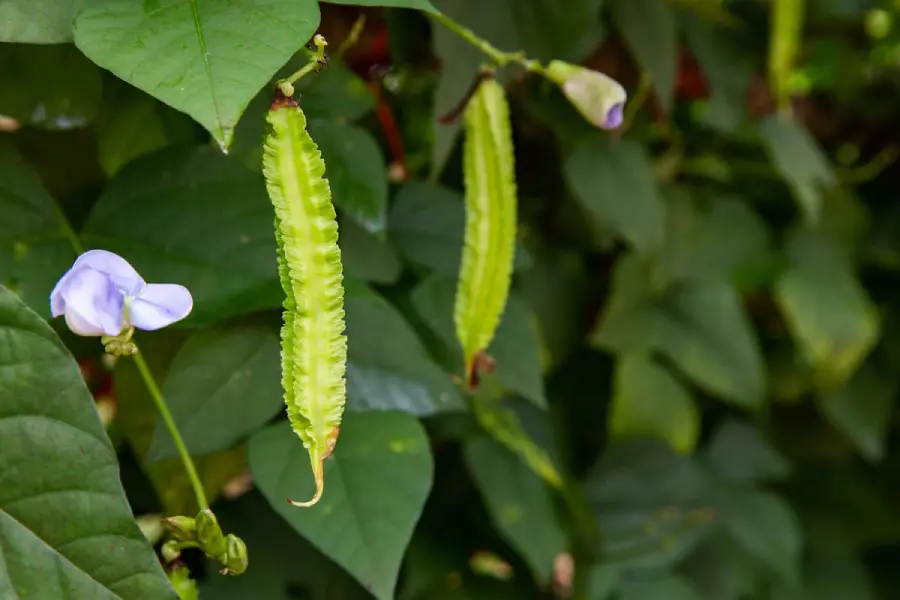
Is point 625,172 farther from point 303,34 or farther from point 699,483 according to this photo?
point 303,34

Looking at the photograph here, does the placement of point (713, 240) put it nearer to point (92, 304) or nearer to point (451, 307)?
point (451, 307)

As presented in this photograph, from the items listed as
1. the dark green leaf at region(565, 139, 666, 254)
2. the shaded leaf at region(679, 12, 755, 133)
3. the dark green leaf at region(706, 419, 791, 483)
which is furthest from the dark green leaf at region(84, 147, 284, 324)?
the dark green leaf at region(706, 419, 791, 483)

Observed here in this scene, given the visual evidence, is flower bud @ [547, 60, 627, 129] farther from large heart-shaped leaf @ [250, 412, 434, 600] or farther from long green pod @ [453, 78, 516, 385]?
large heart-shaped leaf @ [250, 412, 434, 600]

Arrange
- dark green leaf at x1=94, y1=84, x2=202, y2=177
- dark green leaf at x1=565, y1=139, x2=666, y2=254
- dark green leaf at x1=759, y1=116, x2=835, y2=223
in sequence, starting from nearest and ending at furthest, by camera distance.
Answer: dark green leaf at x1=94, y1=84, x2=202, y2=177 < dark green leaf at x1=565, y1=139, x2=666, y2=254 < dark green leaf at x1=759, y1=116, x2=835, y2=223

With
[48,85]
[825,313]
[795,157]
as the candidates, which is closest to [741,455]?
[825,313]

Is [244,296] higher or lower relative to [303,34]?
lower

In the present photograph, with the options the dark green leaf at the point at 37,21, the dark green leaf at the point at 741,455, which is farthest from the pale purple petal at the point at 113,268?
the dark green leaf at the point at 741,455

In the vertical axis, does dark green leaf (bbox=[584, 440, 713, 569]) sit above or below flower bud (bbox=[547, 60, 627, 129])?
below

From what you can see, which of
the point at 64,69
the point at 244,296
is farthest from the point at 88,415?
the point at 64,69
